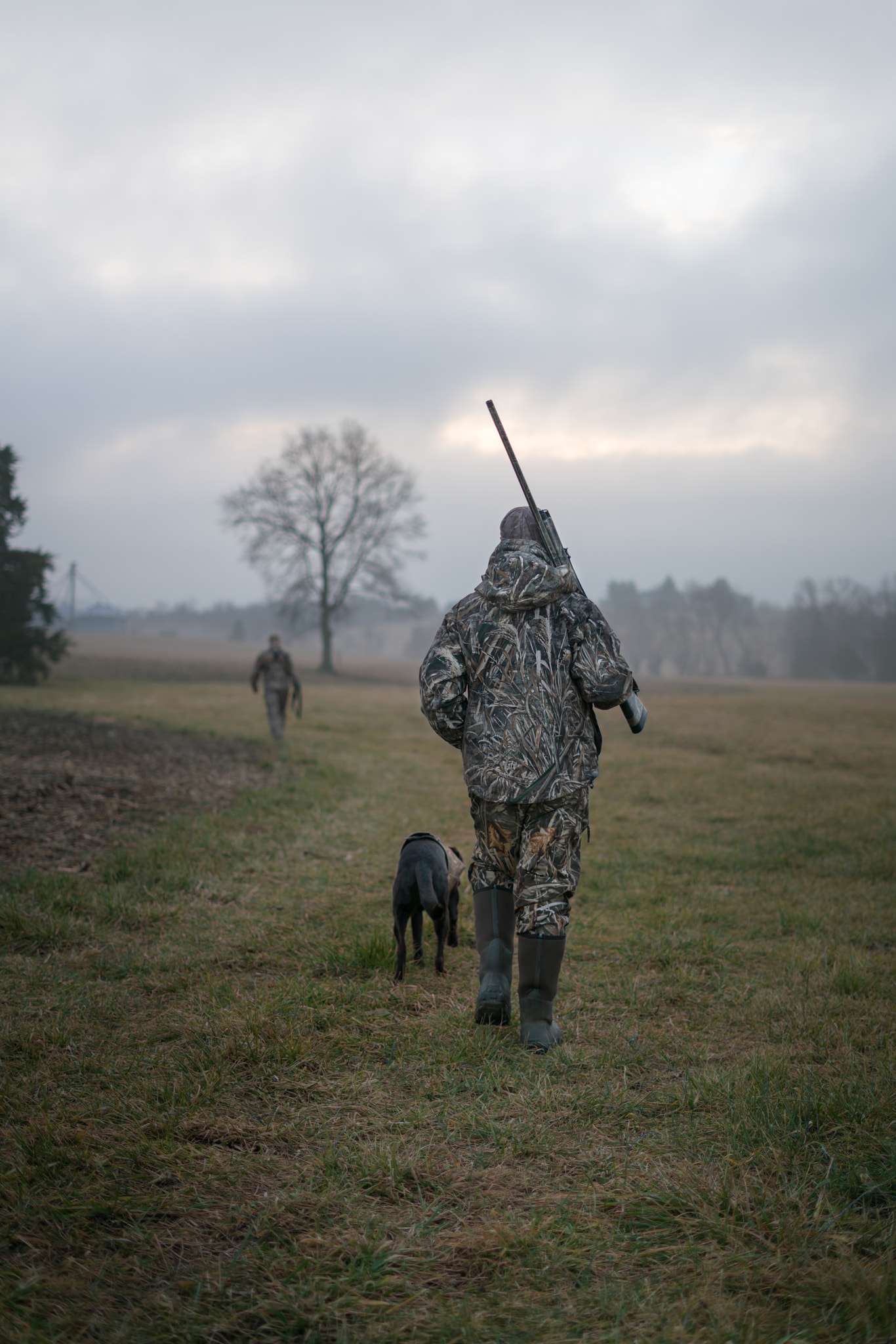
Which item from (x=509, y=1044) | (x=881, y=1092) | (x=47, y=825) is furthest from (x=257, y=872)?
(x=881, y=1092)

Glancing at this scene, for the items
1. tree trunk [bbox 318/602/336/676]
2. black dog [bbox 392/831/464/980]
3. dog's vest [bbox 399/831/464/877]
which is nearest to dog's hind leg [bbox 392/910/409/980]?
black dog [bbox 392/831/464/980]

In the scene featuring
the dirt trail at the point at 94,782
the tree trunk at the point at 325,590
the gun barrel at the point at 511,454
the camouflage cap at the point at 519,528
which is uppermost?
the tree trunk at the point at 325,590

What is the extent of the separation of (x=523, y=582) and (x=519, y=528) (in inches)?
18.9

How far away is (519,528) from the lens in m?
4.30

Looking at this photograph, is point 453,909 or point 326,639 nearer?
point 453,909

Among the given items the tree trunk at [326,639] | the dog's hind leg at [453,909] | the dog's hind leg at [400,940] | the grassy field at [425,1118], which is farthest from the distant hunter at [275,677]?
the tree trunk at [326,639]

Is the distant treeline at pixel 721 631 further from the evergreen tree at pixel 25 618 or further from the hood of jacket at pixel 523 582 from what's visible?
the hood of jacket at pixel 523 582

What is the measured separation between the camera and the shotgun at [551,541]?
4207mm

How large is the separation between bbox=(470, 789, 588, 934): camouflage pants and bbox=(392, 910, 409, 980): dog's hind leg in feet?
3.34

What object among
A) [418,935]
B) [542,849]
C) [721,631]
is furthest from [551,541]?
[721,631]

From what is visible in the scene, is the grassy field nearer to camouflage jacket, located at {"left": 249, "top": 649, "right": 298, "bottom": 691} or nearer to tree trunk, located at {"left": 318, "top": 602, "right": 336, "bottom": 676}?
camouflage jacket, located at {"left": 249, "top": 649, "right": 298, "bottom": 691}

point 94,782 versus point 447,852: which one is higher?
point 447,852

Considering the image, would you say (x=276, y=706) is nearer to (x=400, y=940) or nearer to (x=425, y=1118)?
(x=400, y=940)

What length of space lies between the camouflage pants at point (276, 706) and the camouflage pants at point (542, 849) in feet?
40.1
